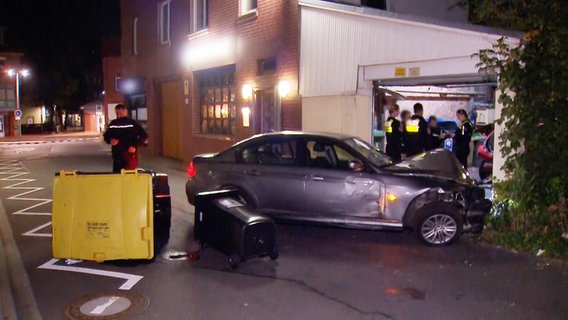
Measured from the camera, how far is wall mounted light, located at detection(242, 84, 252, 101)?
14.4 m

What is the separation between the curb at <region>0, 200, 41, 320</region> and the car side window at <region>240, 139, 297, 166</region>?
11.3ft

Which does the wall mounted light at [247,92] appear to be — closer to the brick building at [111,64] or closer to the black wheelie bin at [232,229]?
the black wheelie bin at [232,229]

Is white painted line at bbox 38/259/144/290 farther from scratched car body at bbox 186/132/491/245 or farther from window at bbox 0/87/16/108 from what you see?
window at bbox 0/87/16/108

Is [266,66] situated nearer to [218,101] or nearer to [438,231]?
[218,101]

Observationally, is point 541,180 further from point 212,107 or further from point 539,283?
point 212,107

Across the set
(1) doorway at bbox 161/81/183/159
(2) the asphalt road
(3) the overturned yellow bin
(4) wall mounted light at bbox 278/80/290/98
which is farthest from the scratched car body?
(1) doorway at bbox 161/81/183/159

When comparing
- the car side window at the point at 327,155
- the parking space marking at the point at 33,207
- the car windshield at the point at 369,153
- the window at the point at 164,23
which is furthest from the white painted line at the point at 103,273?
the window at the point at 164,23

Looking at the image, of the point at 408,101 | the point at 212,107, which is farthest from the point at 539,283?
the point at 212,107

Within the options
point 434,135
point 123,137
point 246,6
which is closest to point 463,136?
point 434,135

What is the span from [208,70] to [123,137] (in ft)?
25.2

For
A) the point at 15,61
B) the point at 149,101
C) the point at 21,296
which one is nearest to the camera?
the point at 21,296

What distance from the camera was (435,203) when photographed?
748cm

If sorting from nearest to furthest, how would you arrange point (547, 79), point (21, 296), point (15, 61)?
point (21, 296), point (547, 79), point (15, 61)

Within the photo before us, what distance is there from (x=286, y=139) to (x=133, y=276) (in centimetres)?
313
